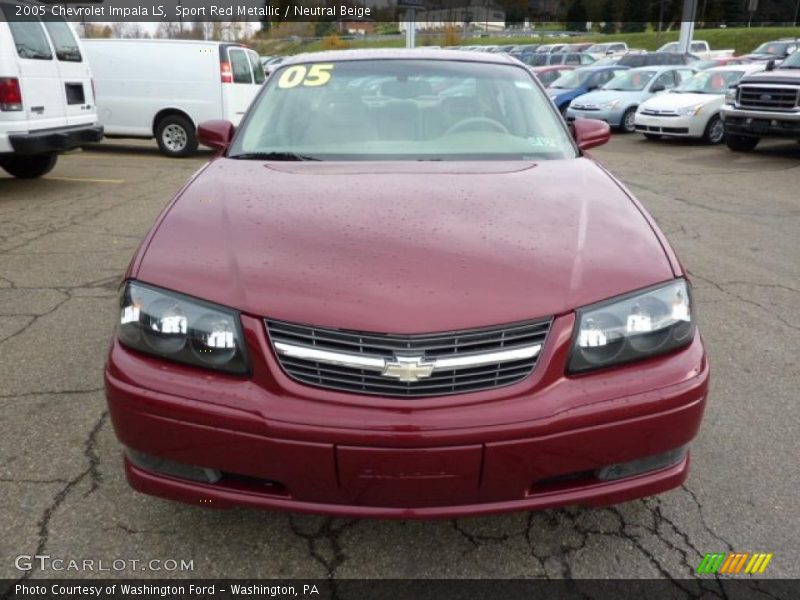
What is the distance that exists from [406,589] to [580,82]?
18.5 metres

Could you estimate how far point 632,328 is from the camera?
6.45 feet

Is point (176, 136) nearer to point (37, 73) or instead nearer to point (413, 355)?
point (37, 73)

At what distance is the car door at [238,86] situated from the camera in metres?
11.6

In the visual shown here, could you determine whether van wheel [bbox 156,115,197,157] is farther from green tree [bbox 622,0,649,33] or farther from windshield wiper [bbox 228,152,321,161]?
green tree [bbox 622,0,649,33]

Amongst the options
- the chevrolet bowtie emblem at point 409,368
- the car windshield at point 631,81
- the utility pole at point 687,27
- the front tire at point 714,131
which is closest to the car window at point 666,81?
the car windshield at point 631,81

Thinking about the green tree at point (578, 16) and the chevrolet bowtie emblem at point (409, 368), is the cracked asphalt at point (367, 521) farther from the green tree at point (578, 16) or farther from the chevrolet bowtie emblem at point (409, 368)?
the green tree at point (578, 16)

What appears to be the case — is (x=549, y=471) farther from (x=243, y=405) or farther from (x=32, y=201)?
(x=32, y=201)

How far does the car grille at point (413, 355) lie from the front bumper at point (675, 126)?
42.9 feet

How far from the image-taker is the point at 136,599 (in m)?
2.05

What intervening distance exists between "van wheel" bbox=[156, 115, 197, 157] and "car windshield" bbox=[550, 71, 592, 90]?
11040mm

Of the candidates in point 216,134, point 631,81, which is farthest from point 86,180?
point 631,81

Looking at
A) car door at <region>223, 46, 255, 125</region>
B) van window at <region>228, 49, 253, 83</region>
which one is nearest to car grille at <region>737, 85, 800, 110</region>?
car door at <region>223, 46, 255, 125</region>

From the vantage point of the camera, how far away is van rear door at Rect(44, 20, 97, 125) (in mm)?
8063

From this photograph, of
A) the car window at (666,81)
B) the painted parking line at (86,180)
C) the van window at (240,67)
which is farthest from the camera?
the car window at (666,81)
